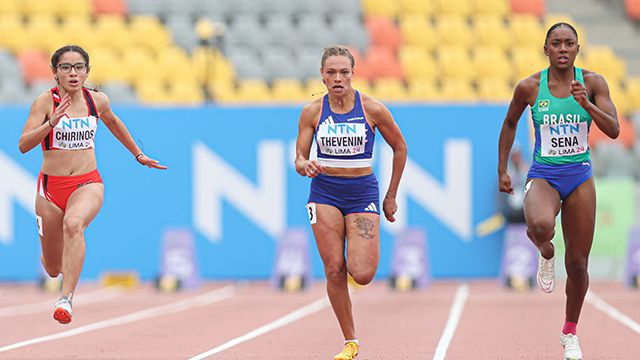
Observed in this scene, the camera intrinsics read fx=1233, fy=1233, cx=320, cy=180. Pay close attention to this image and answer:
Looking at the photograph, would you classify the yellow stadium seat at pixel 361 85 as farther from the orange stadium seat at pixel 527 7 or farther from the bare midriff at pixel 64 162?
the bare midriff at pixel 64 162

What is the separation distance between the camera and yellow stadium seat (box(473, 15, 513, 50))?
2495 cm

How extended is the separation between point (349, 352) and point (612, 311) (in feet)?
19.8

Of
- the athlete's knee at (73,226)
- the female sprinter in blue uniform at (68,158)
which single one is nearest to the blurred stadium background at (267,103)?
the female sprinter in blue uniform at (68,158)

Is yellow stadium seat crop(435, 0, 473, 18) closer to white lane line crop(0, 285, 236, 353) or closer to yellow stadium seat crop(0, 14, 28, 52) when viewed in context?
yellow stadium seat crop(0, 14, 28, 52)

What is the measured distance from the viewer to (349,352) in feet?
28.7

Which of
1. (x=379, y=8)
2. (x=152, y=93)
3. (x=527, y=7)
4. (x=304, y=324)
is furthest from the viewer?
(x=527, y=7)

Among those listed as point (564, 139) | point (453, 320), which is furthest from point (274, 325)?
point (564, 139)

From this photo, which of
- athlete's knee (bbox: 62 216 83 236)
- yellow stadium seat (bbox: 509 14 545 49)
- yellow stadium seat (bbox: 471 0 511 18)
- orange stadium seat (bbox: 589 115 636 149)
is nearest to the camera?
athlete's knee (bbox: 62 216 83 236)

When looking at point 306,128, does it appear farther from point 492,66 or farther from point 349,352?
point 492,66

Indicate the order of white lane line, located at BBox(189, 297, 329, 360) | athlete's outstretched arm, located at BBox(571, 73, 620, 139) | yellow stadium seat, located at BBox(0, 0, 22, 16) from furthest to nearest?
yellow stadium seat, located at BBox(0, 0, 22, 16)
white lane line, located at BBox(189, 297, 329, 360)
athlete's outstretched arm, located at BBox(571, 73, 620, 139)

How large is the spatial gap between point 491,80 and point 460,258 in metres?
5.96

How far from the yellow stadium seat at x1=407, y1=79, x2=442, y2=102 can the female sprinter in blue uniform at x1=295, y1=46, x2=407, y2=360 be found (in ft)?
46.2

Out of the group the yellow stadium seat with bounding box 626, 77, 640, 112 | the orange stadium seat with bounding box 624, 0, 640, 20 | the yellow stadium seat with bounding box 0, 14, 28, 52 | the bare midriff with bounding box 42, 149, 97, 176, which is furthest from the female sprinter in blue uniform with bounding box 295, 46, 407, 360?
the orange stadium seat with bounding box 624, 0, 640, 20

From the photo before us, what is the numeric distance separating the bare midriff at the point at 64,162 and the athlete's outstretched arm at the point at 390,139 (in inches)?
92.5
